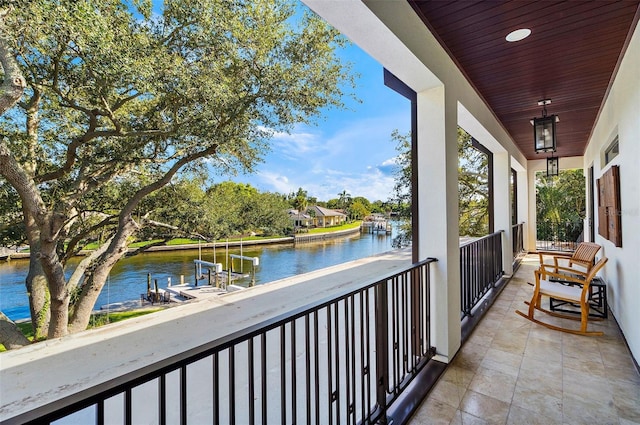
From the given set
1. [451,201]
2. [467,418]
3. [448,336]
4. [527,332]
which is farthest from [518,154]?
[467,418]

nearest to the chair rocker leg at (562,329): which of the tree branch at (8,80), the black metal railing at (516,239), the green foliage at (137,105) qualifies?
the black metal railing at (516,239)

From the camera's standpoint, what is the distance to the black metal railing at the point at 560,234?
8.98 m

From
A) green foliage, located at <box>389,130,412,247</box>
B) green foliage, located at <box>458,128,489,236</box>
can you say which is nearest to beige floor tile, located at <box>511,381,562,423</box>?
green foliage, located at <box>389,130,412,247</box>

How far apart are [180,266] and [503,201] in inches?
619

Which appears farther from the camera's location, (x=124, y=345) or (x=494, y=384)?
(x=124, y=345)

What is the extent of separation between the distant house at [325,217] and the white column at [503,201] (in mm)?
28563

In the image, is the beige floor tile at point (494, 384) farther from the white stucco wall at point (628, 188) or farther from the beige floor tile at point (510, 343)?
the white stucco wall at point (628, 188)

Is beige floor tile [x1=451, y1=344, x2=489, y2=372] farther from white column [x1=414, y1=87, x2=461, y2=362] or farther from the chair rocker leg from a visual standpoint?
the chair rocker leg

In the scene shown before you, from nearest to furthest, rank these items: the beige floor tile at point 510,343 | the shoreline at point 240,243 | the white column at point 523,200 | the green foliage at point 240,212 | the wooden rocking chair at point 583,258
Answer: the beige floor tile at point 510,343
the wooden rocking chair at point 583,258
the white column at point 523,200
the shoreline at point 240,243
the green foliage at point 240,212

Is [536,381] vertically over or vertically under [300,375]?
over

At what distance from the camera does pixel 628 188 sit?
2512mm

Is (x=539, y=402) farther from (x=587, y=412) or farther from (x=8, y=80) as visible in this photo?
(x=8, y=80)

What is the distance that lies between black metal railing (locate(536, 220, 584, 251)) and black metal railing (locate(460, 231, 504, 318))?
5.58m

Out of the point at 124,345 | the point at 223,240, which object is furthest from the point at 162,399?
the point at 223,240
